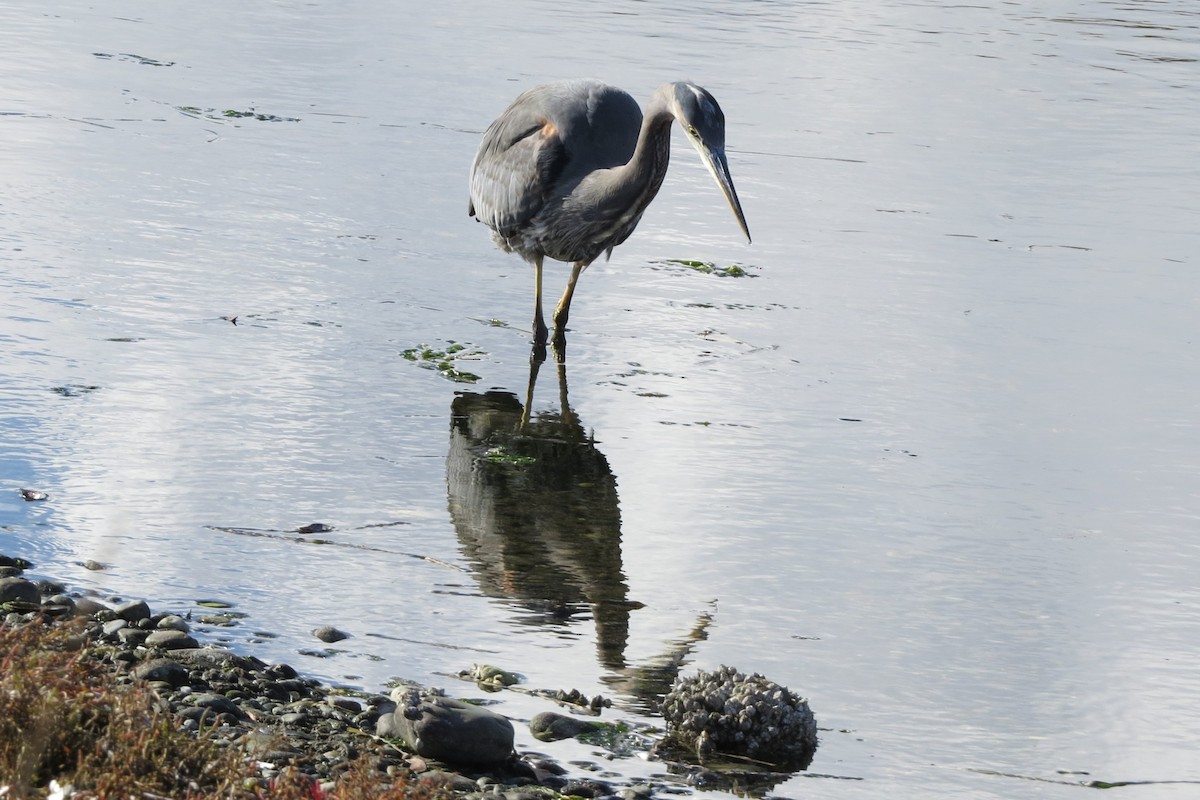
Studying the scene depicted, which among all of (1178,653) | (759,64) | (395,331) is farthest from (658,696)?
(759,64)

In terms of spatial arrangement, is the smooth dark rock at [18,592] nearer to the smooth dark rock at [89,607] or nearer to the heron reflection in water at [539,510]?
the smooth dark rock at [89,607]

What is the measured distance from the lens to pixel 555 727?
4.90 metres

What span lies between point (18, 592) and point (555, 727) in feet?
5.64

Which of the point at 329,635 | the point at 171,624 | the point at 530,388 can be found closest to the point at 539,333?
the point at 530,388

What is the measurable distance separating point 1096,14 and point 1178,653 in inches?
883

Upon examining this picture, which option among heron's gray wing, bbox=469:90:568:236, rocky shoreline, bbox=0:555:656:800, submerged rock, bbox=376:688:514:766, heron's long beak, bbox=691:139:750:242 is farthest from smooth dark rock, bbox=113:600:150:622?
heron's gray wing, bbox=469:90:568:236

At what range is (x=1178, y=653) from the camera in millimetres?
5820

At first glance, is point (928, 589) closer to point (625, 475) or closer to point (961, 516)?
point (961, 516)

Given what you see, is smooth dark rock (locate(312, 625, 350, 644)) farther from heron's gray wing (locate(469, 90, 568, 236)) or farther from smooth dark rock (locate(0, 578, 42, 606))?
heron's gray wing (locate(469, 90, 568, 236))

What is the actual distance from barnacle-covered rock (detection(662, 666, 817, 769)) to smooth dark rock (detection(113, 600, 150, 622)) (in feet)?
5.48

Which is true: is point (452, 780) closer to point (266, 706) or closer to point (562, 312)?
point (266, 706)

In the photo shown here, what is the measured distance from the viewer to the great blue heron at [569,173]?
8625 millimetres

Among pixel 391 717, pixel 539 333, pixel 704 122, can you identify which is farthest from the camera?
pixel 539 333

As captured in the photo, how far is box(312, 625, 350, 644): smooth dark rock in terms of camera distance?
5383mm
